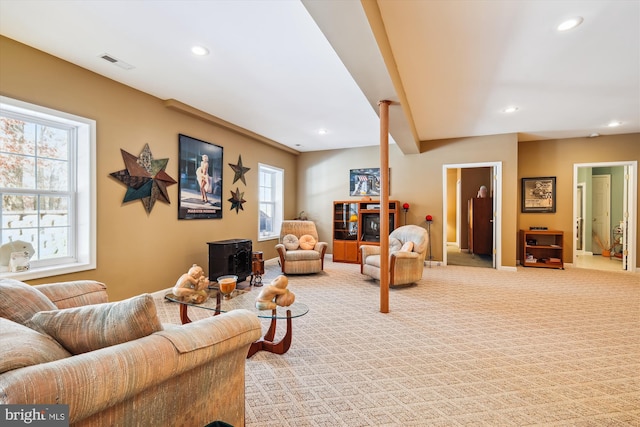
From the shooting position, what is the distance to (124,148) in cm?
351

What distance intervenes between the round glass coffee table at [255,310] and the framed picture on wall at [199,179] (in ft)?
7.17

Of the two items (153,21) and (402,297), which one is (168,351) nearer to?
(153,21)

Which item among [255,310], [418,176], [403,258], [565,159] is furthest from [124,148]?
[565,159]

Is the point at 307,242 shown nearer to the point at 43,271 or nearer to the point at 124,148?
the point at 124,148

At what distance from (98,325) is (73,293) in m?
1.02

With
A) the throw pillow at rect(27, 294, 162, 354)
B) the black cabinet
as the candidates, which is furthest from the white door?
the throw pillow at rect(27, 294, 162, 354)

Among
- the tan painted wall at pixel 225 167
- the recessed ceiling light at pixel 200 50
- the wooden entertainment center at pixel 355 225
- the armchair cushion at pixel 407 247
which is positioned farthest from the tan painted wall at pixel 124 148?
the armchair cushion at pixel 407 247

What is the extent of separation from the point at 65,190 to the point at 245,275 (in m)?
2.56

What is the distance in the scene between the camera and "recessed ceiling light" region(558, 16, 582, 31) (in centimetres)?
230

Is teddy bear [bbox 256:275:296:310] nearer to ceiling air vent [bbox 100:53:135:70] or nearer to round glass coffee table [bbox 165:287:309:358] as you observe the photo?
round glass coffee table [bbox 165:287:309:358]

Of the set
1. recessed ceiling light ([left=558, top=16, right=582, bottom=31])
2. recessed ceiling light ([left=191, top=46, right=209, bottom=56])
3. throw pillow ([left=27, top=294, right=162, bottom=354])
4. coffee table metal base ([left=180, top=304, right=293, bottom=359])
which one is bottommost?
coffee table metal base ([left=180, top=304, right=293, bottom=359])

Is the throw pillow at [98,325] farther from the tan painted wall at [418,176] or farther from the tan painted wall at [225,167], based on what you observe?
the tan painted wall at [418,176]

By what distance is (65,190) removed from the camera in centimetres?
314

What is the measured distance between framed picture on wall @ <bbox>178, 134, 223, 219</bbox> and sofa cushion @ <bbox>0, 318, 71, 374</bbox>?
3401mm
